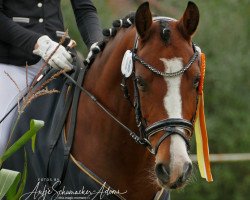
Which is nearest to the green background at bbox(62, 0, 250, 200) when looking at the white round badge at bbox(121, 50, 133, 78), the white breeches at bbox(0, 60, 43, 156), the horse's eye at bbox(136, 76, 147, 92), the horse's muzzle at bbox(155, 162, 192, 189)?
the white breeches at bbox(0, 60, 43, 156)

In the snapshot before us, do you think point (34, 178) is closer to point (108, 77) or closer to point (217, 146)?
point (108, 77)

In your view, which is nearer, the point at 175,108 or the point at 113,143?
the point at 175,108

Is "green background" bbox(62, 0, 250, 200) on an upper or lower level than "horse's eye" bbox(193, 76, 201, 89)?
lower

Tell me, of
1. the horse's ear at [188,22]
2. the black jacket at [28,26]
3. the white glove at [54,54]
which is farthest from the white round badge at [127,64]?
the black jacket at [28,26]

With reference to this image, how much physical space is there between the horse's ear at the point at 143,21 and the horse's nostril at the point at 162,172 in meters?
0.70

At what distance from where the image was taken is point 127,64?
455 centimetres

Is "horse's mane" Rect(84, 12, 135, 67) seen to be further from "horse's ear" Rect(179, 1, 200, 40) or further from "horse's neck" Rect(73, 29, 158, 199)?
"horse's ear" Rect(179, 1, 200, 40)

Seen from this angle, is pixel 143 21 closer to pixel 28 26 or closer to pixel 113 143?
pixel 113 143

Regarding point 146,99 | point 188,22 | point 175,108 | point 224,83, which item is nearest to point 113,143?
point 146,99

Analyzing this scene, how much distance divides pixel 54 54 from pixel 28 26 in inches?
21.2

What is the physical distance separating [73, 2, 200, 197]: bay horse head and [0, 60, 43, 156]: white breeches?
17.5 inches

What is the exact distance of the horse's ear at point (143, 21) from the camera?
4.53m

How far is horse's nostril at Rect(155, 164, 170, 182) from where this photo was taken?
422 cm

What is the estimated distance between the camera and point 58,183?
4.80 meters
